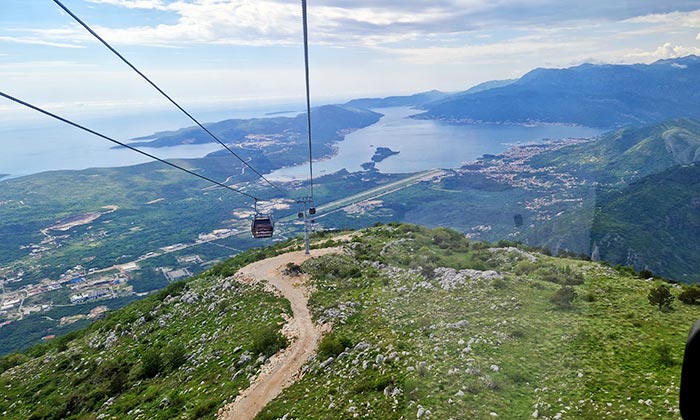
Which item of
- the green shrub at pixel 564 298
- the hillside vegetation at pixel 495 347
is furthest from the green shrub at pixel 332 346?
the green shrub at pixel 564 298

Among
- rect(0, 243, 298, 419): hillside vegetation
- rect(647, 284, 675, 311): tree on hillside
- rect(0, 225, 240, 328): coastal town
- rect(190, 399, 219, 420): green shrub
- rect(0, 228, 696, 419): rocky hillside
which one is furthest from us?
rect(0, 225, 240, 328): coastal town

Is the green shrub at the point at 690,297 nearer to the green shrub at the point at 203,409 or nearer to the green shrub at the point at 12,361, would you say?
the green shrub at the point at 203,409

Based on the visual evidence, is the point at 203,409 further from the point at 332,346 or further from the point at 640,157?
the point at 640,157

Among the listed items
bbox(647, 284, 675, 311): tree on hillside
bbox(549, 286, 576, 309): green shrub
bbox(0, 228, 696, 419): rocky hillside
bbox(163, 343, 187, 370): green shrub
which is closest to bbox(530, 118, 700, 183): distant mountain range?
bbox(0, 228, 696, 419): rocky hillside

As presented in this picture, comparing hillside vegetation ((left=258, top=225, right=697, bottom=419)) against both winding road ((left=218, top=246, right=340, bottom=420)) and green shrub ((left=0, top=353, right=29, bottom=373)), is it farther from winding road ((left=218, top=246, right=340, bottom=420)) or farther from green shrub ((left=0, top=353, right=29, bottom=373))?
green shrub ((left=0, top=353, right=29, bottom=373))

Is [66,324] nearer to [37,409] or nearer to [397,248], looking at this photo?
[37,409]

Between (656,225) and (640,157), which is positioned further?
(640,157)

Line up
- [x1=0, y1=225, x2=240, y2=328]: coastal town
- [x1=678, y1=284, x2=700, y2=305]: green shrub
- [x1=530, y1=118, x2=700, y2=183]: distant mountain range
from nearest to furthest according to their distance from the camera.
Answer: [x1=678, y1=284, x2=700, y2=305]: green shrub
[x1=0, y1=225, x2=240, y2=328]: coastal town
[x1=530, y1=118, x2=700, y2=183]: distant mountain range

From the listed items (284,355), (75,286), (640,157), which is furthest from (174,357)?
(640,157)
